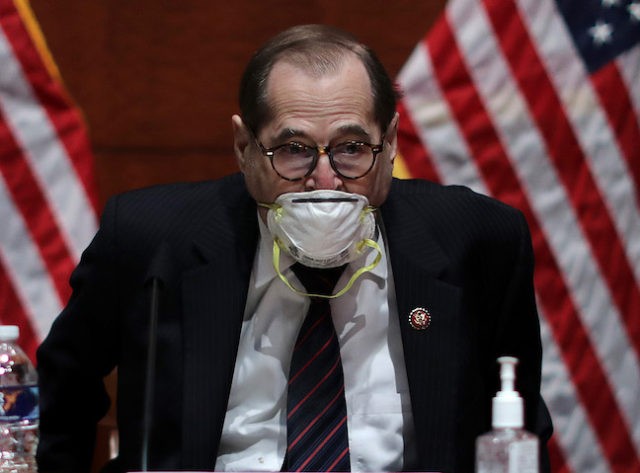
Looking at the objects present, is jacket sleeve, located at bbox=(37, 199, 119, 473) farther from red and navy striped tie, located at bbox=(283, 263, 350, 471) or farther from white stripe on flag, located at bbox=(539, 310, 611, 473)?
white stripe on flag, located at bbox=(539, 310, 611, 473)

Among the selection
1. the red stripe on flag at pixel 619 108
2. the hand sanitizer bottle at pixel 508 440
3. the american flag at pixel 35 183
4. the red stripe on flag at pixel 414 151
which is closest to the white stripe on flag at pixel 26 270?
the american flag at pixel 35 183

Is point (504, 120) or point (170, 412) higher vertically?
point (504, 120)

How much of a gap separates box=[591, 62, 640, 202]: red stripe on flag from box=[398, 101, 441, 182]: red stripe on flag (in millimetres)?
451

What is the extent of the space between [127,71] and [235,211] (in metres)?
1.00

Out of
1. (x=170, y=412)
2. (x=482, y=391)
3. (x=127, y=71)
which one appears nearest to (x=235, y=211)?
(x=170, y=412)

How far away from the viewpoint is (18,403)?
2227 mm

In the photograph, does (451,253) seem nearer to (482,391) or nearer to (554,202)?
(482,391)

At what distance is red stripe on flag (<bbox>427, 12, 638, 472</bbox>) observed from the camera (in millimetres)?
3049

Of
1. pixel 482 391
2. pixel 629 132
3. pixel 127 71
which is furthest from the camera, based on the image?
pixel 127 71

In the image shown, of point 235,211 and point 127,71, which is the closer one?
point 235,211

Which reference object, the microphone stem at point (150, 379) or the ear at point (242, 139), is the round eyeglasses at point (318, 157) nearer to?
the ear at point (242, 139)

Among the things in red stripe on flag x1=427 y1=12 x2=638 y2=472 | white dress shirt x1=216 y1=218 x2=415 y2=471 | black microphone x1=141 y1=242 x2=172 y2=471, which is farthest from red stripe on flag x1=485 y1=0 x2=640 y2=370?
A: black microphone x1=141 y1=242 x2=172 y2=471

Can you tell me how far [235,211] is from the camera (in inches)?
93.6

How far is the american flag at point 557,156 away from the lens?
302 cm
